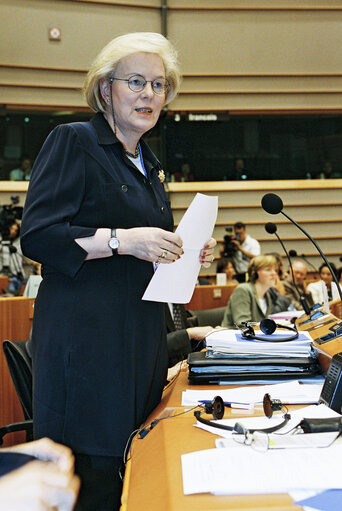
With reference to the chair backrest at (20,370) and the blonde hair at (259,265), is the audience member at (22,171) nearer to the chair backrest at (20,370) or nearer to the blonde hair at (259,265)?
the blonde hair at (259,265)

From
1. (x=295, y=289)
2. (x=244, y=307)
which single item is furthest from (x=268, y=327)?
(x=295, y=289)

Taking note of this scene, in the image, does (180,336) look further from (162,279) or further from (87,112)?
(87,112)

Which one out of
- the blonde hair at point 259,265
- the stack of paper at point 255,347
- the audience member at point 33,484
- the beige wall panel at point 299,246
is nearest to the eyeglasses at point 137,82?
the stack of paper at point 255,347

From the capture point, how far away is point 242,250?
7.31m

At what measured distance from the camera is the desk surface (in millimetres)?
778

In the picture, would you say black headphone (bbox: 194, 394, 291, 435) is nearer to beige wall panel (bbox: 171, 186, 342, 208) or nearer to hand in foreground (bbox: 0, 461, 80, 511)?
hand in foreground (bbox: 0, 461, 80, 511)

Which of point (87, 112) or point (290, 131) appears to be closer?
point (87, 112)

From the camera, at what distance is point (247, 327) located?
1663 mm

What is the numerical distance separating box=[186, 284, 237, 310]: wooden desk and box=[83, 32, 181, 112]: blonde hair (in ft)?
11.1

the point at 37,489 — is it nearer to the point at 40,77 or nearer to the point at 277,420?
the point at 277,420

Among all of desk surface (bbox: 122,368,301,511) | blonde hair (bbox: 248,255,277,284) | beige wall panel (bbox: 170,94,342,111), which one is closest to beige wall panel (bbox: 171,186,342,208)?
beige wall panel (bbox: 170,94,342,111)

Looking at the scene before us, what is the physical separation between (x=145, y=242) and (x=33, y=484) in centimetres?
77

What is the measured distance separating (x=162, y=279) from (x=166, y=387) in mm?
333

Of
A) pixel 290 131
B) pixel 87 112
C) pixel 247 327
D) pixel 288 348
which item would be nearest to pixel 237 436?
pixel 288 348
